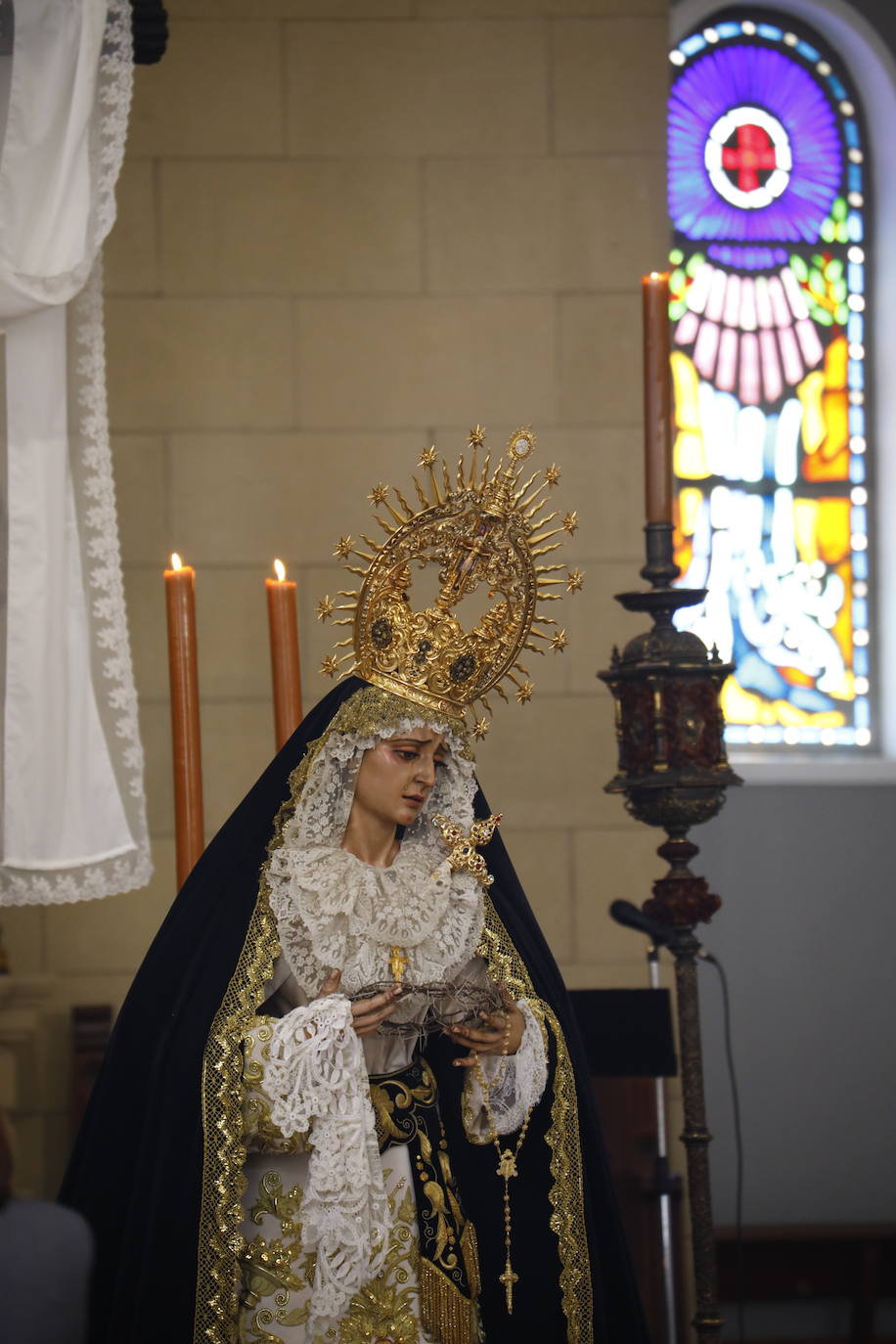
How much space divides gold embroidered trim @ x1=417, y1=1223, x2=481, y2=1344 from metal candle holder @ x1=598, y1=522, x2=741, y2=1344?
486 millimetres

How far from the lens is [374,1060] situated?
234 centimetres

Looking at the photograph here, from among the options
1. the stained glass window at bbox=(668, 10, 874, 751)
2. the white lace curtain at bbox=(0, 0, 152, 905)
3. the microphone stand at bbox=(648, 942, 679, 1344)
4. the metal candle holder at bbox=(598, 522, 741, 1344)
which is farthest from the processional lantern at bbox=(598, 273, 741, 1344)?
the stained glass window at bbox=(668, 10, 874, 751)

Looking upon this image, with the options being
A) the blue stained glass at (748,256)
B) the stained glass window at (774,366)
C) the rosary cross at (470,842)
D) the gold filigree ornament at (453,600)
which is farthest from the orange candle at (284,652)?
the blue stained glass at (748,256)

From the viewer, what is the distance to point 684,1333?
333 centimetres

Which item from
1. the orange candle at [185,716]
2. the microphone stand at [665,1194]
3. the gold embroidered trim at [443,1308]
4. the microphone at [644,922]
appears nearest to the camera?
the gold embroidered trim at [443,1308]

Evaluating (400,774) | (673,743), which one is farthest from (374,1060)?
(673,743)

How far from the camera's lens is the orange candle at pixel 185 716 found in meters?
2.54

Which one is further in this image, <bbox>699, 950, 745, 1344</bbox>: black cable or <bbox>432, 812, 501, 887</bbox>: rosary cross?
<bbox>699, 950, 745, 1344</bbox>: black cable

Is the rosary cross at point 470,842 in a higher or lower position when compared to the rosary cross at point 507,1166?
higher

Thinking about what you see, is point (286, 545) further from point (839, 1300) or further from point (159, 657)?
point (839, 1300)

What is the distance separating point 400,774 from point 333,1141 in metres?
0.52

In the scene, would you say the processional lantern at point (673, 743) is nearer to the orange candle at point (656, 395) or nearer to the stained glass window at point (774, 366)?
the orange candle at point (656, 395)

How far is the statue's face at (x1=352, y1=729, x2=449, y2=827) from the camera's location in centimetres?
233

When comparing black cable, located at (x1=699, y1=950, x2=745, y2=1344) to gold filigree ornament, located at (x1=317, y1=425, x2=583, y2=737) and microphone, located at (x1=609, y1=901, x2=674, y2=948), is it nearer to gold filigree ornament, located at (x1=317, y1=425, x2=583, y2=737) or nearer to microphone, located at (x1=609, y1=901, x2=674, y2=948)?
microphone, located at (x1=609, y1=901, x2=674, y2=948)
